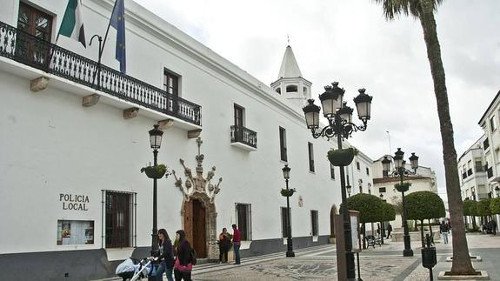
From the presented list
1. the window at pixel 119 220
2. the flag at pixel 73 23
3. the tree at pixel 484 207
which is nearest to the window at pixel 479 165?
the tree at pixel 484 207

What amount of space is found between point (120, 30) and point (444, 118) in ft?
28.4

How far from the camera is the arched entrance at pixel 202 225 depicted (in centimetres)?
1773

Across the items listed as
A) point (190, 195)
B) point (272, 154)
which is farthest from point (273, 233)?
point (190, 195)

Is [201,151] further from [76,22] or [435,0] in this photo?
[435,0]

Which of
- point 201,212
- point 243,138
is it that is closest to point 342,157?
point 201,212

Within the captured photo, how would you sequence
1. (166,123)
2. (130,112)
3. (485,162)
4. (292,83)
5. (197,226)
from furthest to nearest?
(485,162) < (292,83) < (197,226) < (166,123) < (130,112)

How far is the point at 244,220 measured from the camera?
21.1 meters

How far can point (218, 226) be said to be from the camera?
1861cm

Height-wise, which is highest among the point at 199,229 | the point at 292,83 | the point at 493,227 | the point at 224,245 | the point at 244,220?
the point at 292,83

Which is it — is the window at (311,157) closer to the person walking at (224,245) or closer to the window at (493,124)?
the person walking at (224,245)

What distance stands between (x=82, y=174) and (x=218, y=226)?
7129 millimetres

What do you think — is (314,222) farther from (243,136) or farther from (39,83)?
(39,83)

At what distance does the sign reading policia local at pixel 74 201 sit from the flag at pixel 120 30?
361 cm

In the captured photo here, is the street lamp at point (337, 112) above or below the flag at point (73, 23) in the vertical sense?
below
